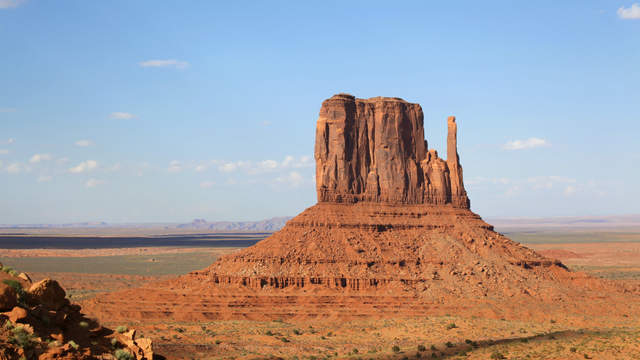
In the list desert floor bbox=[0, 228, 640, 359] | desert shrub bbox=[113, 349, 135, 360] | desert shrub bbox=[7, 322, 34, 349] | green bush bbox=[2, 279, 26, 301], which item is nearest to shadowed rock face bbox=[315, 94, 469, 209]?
desert floor bbox=[0, 228, 640, 359]

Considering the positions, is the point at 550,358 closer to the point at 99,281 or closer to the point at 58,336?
the point at 58,336

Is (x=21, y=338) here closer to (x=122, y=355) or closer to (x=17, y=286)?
(x=17, y=286)

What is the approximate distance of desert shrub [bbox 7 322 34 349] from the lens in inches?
709

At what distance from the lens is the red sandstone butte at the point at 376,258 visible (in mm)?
Result: 74062

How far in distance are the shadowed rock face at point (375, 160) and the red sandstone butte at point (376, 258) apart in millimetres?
115

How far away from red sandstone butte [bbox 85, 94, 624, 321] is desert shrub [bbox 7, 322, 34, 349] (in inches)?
2144

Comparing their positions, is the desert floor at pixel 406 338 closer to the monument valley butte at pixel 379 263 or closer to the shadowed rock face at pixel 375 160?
the monument valley butte at pixel 379 263

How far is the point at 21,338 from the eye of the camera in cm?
1802

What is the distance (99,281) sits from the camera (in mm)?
121625

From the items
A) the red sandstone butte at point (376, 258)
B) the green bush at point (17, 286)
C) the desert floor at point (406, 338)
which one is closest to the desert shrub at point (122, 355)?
the green bush at point (17, 286)

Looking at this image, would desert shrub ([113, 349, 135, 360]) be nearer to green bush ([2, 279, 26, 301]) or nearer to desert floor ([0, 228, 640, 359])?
green bush ([2, 279, 26, 301])

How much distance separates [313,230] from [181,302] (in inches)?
627

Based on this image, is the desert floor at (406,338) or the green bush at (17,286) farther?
the desert floor at (406,338)

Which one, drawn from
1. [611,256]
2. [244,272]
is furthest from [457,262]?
[611,256]
